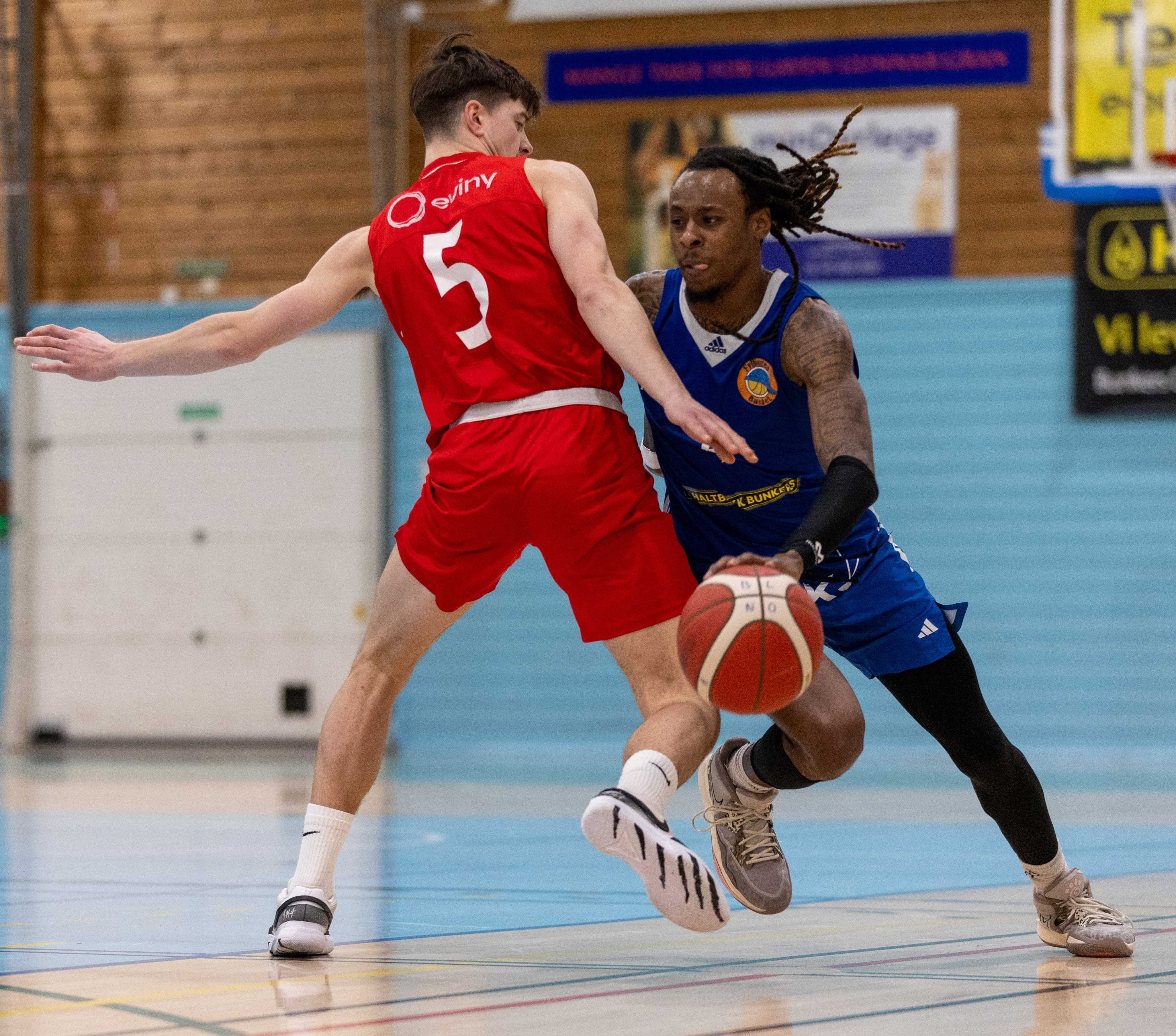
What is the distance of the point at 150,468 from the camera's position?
15523 mm

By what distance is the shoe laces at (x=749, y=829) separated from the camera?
5113mm

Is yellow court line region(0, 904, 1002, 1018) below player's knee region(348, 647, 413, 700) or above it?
below

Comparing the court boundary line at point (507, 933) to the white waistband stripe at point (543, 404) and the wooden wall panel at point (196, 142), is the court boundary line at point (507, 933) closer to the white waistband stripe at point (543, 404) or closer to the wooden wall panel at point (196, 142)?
the white waistband stripe at point (543, 404)

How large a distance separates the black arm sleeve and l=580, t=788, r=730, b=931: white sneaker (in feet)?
2.18

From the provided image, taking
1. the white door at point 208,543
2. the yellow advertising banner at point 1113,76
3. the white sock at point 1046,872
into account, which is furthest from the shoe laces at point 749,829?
the white door at point 208,543

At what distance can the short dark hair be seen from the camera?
4.64 metres

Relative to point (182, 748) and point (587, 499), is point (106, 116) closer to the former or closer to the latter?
point (182, 748)

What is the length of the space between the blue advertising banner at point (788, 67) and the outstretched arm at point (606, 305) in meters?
9.78

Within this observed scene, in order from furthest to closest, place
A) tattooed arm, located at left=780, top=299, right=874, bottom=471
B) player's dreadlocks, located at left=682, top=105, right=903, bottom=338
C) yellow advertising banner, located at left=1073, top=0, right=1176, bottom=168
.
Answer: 1. yellow advertising banner, located at left=1073, top=0, right=1176, bottom=168
2. player's dreadlocks, located at left=682, top=105, right=903, bottom=338
3. tattooed arm, located at left=780, top=299, right=874, bottom=471

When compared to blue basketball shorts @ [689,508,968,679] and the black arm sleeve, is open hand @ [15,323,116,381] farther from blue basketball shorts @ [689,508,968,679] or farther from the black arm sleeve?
the black arm sleeve

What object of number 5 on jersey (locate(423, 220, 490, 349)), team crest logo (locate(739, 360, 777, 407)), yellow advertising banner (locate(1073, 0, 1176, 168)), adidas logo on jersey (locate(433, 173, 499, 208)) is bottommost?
team crest logo (locate(739, 360, 777, 407))

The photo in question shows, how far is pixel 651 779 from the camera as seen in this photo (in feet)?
13.1

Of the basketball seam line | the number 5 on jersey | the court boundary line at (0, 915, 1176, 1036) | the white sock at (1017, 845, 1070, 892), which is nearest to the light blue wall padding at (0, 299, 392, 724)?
the number 5 on jersey

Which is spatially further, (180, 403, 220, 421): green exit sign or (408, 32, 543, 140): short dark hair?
(180, 403, 220, 421): green exit sign
